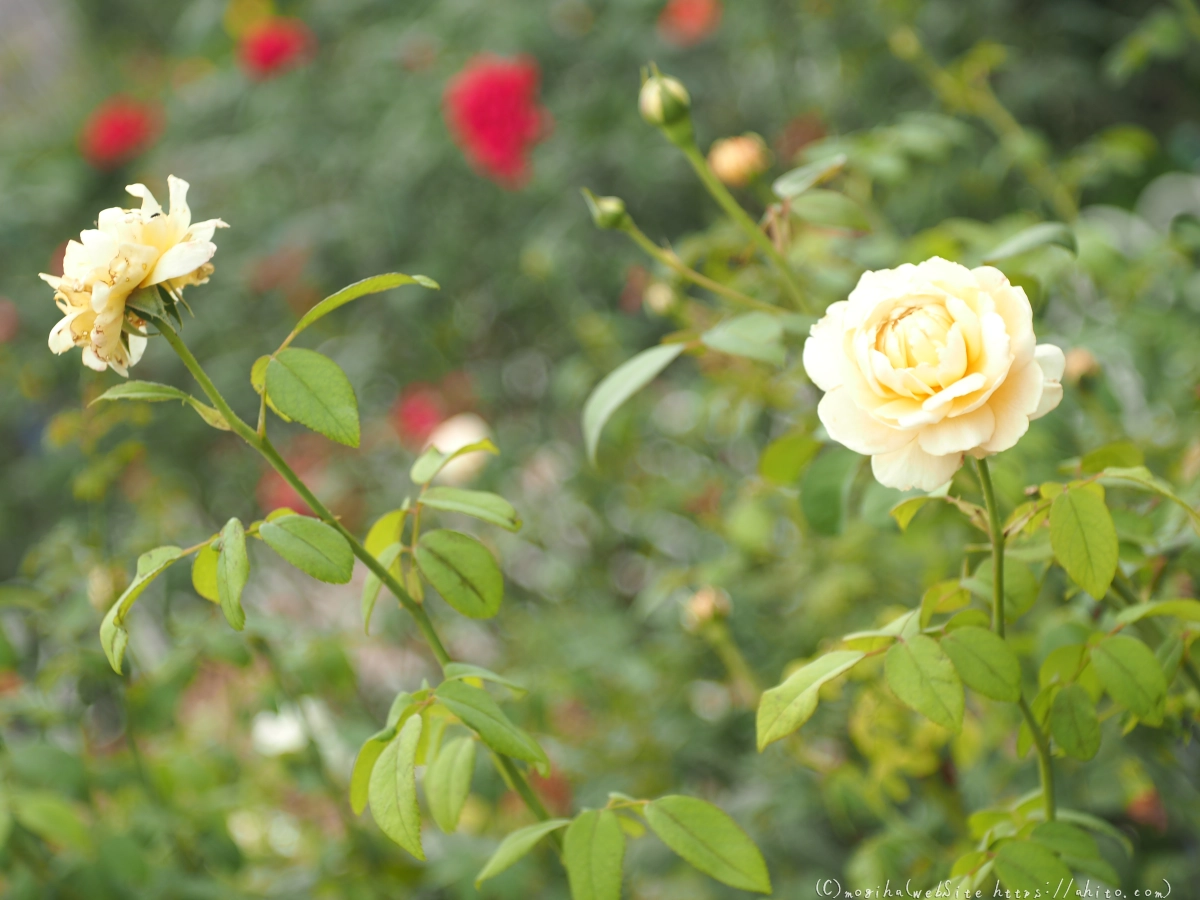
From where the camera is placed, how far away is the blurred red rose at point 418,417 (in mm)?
1769

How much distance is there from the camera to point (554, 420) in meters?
1.96

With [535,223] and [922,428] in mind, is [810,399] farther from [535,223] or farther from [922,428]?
[535,223]

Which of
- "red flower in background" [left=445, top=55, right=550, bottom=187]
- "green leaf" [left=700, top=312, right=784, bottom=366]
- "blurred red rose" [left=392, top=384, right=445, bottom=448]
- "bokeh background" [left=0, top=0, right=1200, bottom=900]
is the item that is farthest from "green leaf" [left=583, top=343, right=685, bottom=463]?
"blurred red rose" [left=392, top=384, right=445, bottom=448]

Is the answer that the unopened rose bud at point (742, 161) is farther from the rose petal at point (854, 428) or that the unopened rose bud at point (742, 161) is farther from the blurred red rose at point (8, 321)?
the blurred red rose at point (8, 321)

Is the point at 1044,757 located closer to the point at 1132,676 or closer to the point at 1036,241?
the point at 1132,676

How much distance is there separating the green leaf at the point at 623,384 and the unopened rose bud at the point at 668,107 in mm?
162

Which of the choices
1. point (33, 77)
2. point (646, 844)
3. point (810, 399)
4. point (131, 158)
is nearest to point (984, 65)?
point (810, 399)

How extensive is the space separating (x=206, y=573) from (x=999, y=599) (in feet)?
1.25

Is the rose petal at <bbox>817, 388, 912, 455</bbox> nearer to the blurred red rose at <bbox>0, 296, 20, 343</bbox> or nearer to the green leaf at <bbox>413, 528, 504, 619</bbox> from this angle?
the green leaf at <bbox>413, 528, 504, 619</bbox>

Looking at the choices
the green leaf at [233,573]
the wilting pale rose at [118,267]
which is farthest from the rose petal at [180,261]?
the green leaf at [233,573]

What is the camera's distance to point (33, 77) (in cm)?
375

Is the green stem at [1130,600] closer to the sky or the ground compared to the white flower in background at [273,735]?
closer to the sky

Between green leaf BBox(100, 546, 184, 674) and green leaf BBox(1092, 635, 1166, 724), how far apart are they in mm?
431

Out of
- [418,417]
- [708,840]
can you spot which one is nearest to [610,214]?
[708,840]
